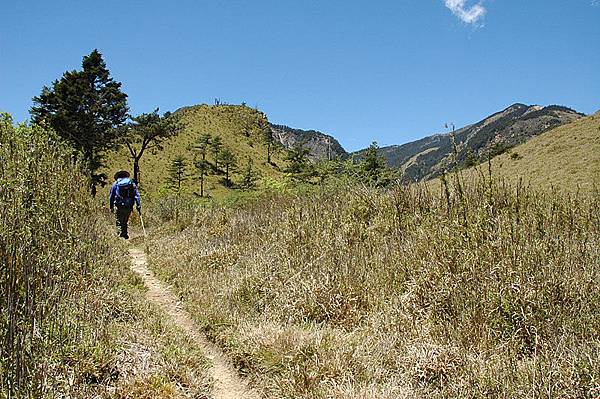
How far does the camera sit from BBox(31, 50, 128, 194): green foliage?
3219 cm

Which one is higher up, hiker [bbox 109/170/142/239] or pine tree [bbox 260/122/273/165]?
pine tree [bbox 260/122/273/165]

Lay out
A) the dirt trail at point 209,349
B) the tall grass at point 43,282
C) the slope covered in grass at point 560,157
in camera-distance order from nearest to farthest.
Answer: the tall grass at point 43,282 < the dirt trail at point 209,349 < the slope covered in grass at point 560,157

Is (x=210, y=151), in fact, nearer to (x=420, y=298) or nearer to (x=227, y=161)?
(x=227, y=161)

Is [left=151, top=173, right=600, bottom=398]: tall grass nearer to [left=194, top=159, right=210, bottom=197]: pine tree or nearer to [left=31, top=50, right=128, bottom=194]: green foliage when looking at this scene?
[left=31, top=50, right=128, bottom=194]: green foliage

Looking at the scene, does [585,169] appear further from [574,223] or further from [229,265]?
[229,265]

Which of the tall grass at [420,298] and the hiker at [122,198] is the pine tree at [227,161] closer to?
the hiker at [122,198]

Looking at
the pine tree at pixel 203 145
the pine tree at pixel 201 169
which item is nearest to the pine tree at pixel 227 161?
the pine tree at pixel 201 169

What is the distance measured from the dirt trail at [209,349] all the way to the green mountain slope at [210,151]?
111ft

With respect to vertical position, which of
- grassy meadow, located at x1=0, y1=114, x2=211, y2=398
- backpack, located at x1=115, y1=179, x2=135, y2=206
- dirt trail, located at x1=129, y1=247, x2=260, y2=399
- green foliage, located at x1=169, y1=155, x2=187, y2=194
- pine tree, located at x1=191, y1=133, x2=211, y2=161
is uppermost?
pine tree, located at x1=191, y1=133, x2=211, y2=161

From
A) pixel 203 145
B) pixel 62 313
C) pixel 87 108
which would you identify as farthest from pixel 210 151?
pixel 62 313

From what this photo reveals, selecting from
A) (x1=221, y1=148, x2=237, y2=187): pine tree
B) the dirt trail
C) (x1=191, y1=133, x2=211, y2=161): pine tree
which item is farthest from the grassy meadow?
(x1=191, y1=133, x2=211, y2=161): pine tree

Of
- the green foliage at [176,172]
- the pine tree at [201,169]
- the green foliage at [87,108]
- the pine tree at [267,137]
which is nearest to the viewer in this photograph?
the green foliage at [87,108]

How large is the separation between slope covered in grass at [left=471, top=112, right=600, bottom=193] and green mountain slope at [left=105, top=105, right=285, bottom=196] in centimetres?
2193

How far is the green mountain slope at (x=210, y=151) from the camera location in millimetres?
53688
